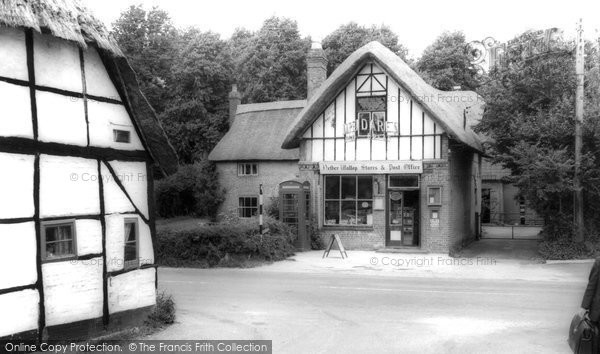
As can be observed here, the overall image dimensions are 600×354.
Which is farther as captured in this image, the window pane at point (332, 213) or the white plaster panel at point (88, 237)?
the window pane at point (332, 213)

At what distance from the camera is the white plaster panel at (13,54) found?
7.67 metres

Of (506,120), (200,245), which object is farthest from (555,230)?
(200,245)

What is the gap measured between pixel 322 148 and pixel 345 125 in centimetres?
128

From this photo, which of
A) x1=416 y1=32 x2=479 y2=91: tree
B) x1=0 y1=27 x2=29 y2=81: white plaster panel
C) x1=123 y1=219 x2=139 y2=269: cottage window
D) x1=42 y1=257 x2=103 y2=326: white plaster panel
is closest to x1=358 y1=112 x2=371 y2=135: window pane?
x1=123 y1=219 x2=139 y2=269: cottage window

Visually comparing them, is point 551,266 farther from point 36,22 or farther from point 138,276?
point 36,22

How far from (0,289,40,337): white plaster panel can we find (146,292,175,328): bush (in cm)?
229

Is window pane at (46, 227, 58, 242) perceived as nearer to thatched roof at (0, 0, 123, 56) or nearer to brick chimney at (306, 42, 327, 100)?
thatched roof at (0, 0, 123, 56)

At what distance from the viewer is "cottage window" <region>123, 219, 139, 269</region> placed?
31.3 ft

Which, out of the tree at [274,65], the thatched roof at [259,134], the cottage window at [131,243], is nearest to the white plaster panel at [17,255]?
the cottage window at [131,243]

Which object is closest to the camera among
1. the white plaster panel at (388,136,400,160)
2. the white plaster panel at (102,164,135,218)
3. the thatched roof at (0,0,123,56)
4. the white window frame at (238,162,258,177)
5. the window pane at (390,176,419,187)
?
the thatched roof at (0,0,123,56)

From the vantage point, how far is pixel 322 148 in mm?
22625

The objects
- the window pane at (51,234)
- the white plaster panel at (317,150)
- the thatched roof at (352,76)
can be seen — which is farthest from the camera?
the white plaster panel at (317,150)

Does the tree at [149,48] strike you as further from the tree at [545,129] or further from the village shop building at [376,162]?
the tree at [545,129]

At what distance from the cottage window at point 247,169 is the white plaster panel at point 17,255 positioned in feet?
83.1
